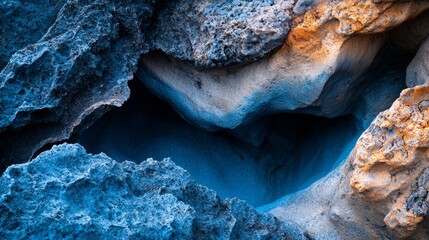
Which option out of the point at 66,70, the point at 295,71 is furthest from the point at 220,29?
the point at 66,70

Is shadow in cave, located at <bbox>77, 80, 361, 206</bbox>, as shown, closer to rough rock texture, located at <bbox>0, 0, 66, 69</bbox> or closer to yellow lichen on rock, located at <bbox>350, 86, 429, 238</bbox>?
rough rock texture, located at <bbox>0, 0, 66, 69</bbox>

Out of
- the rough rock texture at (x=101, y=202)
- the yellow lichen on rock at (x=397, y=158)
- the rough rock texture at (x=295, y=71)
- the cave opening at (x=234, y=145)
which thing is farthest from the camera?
the cave opening at (x=234, y=145)

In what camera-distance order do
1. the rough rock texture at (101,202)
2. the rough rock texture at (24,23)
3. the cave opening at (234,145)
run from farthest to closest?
1. the cave opening at (234,145)
2. the rough rock texture at (24,23)
3. the rough rock texture at (101,202)

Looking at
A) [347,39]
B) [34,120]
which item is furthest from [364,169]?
[34,120]

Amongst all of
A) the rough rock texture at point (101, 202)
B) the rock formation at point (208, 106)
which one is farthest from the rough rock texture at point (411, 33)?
the rough rock texture at point (101, 202)

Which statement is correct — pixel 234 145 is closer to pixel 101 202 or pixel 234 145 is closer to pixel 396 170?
pixel 396 170

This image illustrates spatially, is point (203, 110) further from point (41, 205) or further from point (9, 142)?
point (41, 205)

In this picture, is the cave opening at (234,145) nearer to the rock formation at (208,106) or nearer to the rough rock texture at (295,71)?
the rock formation at (208,106)
